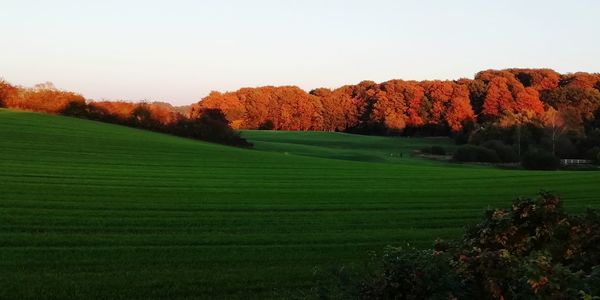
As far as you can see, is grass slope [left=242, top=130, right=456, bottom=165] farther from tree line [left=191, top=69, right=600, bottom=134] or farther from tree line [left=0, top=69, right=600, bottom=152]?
tree line [left=191, top=69, right=600, bottom=134]

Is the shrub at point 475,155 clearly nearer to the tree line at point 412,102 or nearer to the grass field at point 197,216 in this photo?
the tree line at point 412,102

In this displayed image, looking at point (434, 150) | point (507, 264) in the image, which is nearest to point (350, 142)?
point (434, 150)

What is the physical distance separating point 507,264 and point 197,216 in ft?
38.1

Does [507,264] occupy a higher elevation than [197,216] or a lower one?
higher

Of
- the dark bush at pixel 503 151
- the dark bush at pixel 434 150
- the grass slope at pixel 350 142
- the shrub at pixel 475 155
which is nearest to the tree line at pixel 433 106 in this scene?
the grass slope at pixel 350 142

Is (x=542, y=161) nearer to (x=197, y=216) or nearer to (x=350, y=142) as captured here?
(x=350, y=142)

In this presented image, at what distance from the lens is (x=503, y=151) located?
6681cm

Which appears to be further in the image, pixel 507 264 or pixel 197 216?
pixel 197 216

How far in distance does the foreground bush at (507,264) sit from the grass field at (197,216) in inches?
148

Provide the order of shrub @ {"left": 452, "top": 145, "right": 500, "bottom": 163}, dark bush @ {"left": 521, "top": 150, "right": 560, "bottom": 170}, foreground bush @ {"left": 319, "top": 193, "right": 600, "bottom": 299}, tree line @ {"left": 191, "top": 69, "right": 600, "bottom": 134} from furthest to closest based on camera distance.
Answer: tree line @ {"left": 191, "top": 69, "right": 600, "bottom": 134} < shrub @ {"left": 452, "top": 145, "right": 500, "bottom": 163} < dark bush @ {"left": 521, "top": 150, "right": 560, "bottom": 170} < foreground bush @ {"left": 319, "top": 193, "right": 600, "bottom": 299}

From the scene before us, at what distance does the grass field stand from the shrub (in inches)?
1198

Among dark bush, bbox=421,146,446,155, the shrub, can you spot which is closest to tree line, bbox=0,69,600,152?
dark bush, bbox=421,146,446,155

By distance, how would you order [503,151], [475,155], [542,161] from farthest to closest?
[503,151] < [475,155] < [542,161]

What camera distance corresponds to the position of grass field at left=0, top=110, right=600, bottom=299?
961 centimetres
